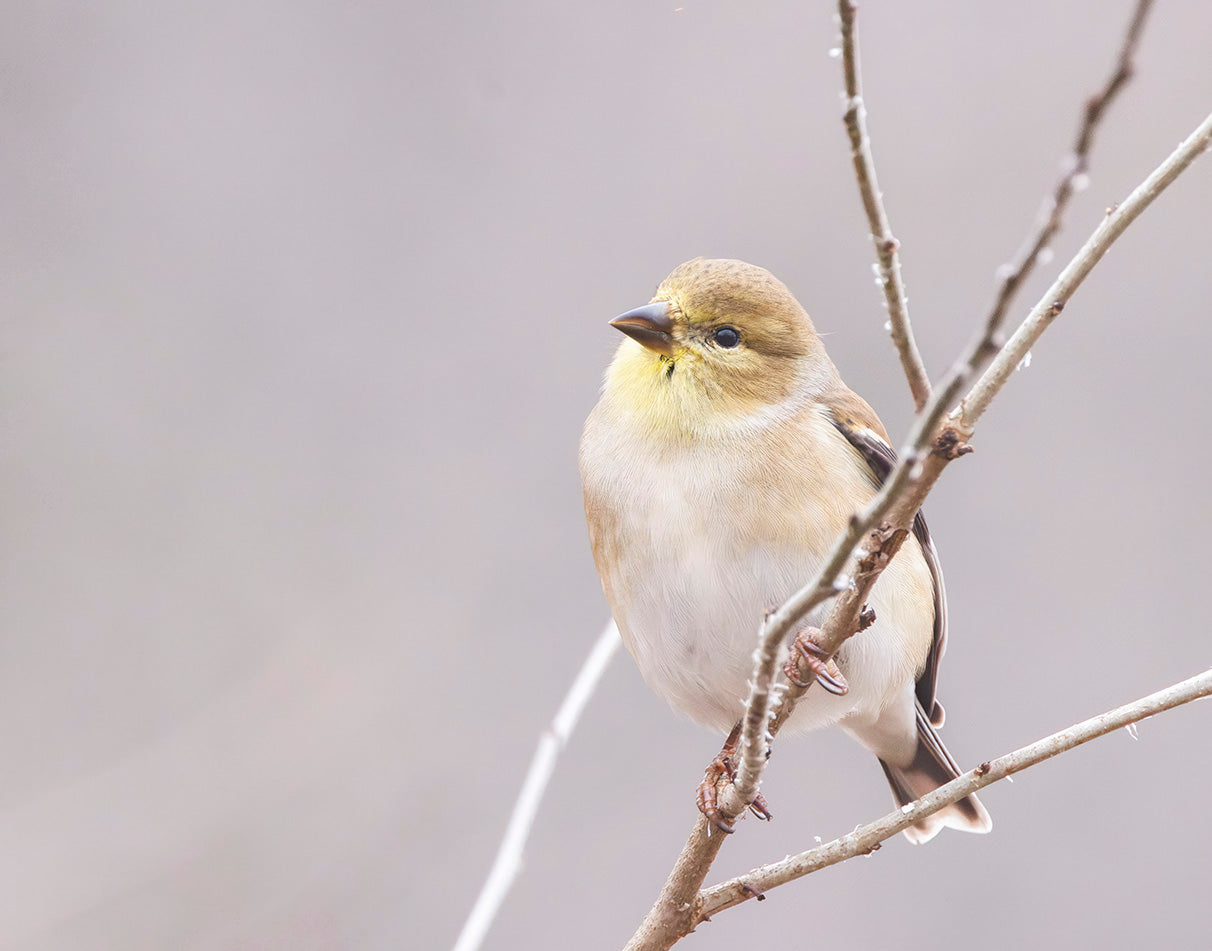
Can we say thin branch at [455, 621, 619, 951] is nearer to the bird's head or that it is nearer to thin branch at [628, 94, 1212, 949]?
thin branch at [628, 94, 1212, 949]

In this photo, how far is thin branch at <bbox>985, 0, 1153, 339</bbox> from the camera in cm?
97

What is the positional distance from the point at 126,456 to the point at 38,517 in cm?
49

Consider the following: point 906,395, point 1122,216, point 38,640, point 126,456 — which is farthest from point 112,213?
point 1122,216

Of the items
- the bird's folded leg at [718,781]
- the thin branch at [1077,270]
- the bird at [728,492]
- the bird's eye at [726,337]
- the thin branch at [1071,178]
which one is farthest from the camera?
the bird's eye at [726,337]

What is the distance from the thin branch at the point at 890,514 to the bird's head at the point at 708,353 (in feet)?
2.94

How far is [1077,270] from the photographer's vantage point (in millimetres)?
1504

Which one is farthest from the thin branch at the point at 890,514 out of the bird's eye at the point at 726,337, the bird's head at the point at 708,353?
the bird's eye at the point at 726,337

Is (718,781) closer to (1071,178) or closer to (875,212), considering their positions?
(875,212)

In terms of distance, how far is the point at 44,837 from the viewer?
139 inches

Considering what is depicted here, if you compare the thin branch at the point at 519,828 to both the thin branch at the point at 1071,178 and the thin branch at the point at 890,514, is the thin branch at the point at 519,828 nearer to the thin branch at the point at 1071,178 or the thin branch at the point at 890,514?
the thin branch at the point at 890,514

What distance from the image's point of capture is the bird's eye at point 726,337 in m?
2.86

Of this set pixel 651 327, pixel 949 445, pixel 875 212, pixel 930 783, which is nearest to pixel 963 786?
pixel 949 445

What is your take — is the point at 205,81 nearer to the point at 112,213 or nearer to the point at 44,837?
the point at 112,213

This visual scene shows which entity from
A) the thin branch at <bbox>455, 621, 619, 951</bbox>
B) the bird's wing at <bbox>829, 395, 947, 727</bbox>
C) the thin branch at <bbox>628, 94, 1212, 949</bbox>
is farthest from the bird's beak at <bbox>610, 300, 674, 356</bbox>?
the thin branch at <bbox>628, 94, 1212, 949</bbox>
